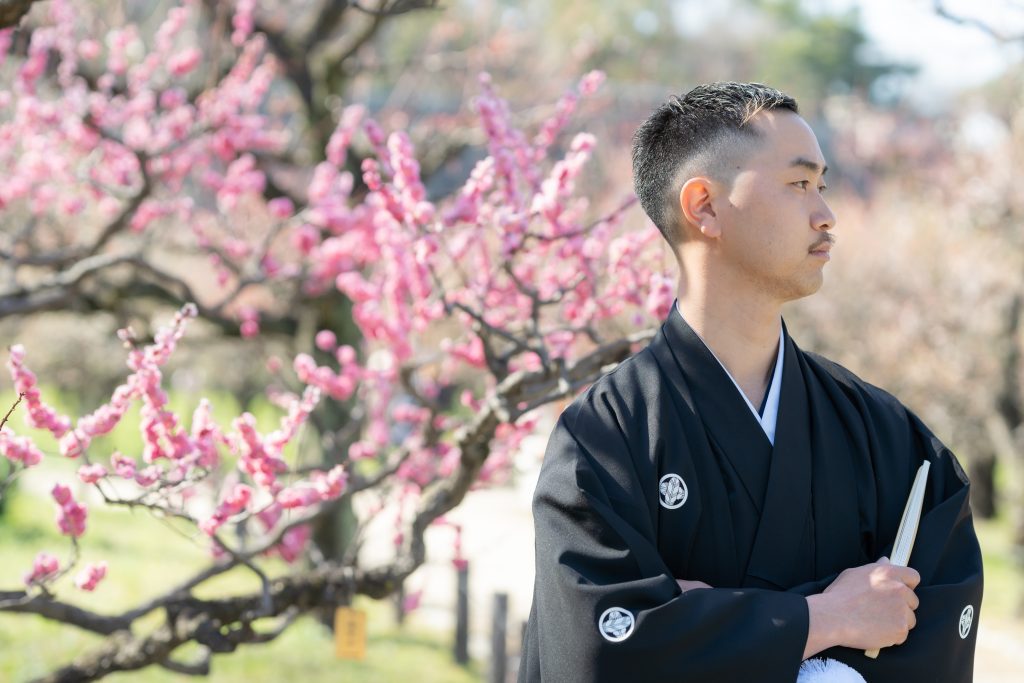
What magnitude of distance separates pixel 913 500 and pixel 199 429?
5.58 ft

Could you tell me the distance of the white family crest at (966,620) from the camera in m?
2.02

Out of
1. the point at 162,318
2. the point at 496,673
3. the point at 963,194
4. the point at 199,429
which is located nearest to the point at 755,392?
the point at 199,429

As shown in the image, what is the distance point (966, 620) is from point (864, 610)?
28cm

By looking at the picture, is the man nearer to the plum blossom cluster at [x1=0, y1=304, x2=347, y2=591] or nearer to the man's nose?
the man's nose

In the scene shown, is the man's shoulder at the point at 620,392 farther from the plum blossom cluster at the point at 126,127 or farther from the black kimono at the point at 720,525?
the plum blossom cluster at the point at 126,127

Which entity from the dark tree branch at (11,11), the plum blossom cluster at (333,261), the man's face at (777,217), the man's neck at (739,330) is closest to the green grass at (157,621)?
the plum blossom cluster at (333,261)

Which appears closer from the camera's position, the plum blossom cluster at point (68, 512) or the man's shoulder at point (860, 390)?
the man's shoulder at point (860, 390)

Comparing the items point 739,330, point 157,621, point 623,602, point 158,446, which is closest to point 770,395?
point 739,330

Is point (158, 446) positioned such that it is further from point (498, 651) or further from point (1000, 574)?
point (1000, 574)

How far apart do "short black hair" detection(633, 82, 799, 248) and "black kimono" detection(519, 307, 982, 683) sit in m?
0.22

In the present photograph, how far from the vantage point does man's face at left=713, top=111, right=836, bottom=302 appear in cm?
201

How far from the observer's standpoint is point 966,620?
203 centimetres

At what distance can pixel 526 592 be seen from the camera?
32.5 ft

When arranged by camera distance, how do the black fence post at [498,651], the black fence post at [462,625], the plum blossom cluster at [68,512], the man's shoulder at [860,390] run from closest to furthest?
the man's shoulder at [860,390]
the plum blossom cluster at [68,512]
the black fence post at [498,651]
the black fence post at [462,625]
